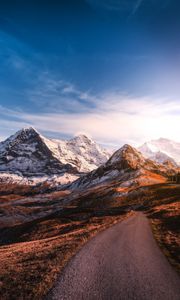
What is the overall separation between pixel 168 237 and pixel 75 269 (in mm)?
17197

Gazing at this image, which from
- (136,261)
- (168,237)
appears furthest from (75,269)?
(168,237)

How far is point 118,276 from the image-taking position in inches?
598

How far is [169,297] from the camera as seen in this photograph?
12562 millimetres

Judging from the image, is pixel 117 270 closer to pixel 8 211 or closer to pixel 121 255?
pixel 121 255

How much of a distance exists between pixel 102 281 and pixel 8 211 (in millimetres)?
196172

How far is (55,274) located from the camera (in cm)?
1541

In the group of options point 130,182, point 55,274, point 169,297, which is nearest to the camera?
point 169,297

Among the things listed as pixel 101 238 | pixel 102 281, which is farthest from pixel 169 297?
pixel 101 238

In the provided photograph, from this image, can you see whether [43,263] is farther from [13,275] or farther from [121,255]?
[121,255]

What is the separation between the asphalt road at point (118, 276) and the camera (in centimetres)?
1277

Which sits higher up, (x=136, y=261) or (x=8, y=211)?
(x=136, y=261)

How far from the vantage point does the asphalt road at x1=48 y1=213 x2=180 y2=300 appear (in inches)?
503

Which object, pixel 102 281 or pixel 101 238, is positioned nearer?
pixel 102 281

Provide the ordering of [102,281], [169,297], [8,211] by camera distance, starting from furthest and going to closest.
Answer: [8,211]
[102,281]
[169,297]
